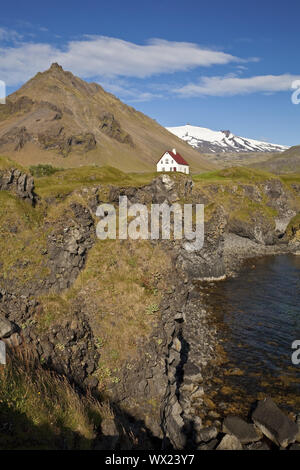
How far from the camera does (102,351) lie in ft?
69.3

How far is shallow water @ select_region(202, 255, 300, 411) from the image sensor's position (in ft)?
80.8

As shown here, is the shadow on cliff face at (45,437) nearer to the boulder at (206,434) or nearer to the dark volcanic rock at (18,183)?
the boulder at (206,434)

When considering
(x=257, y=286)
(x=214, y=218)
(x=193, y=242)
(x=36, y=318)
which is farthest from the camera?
(x=214, y=218)

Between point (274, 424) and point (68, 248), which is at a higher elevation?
point (68, 248)

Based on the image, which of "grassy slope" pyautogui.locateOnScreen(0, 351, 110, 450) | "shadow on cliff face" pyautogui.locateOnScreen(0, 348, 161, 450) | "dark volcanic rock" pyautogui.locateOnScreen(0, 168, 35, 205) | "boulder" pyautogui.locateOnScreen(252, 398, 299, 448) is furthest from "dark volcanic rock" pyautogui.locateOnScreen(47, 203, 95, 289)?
"boulder" pyautogui.locateOnScreen(252, 398, 299, 448)

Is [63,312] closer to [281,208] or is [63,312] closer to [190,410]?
[190,410]

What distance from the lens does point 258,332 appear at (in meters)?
34.6

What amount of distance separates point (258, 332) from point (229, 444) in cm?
1816

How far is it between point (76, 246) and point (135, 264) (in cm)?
571

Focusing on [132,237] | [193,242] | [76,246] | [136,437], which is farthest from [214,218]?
[136,437]

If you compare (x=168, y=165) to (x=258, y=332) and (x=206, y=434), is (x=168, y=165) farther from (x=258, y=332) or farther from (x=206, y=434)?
(x=206, y=434)

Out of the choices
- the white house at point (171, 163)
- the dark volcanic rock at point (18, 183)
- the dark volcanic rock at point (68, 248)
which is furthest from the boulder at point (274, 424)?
the white house at point (171, 163)

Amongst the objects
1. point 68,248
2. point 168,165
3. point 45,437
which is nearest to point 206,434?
point 45,437

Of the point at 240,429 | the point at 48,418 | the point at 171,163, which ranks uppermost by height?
the point at 171,163
